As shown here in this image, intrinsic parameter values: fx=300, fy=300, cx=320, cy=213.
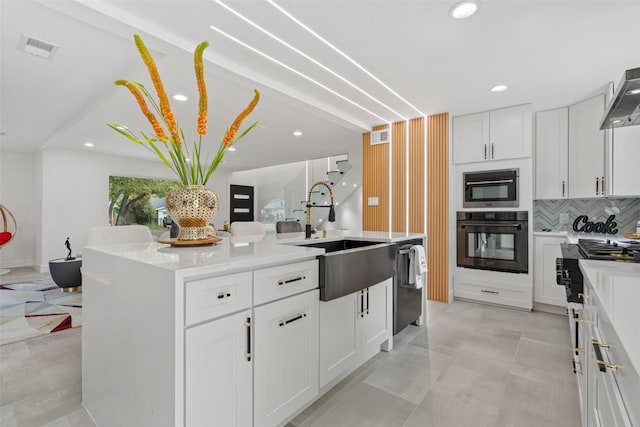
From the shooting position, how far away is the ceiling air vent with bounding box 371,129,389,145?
433 centimetres

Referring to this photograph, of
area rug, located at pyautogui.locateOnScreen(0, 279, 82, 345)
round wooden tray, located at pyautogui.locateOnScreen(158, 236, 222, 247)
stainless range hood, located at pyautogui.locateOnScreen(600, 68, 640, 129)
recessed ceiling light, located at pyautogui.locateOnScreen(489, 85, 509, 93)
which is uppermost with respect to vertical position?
recessed ceiling light, located at pyautogui.locateOnScreen(489, 85, 509, 93)

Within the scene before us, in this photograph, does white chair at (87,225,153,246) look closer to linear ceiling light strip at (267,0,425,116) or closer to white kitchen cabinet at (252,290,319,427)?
white kitchen cabinet at (252,290,319,427)

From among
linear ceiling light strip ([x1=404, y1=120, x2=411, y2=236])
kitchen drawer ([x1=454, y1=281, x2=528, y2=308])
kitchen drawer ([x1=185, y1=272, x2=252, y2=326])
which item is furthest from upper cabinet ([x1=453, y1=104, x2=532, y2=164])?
kitchen drawer ([x1=185, y1=272, x2=252, y2=326])

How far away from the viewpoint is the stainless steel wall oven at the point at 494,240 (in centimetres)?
344

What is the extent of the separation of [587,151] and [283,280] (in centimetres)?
373

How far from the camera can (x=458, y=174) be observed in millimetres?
3902

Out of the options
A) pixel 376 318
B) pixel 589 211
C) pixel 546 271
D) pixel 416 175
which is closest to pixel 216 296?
pixel 376 318

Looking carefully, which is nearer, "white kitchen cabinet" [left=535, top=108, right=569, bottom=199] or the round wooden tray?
the round wooden tray

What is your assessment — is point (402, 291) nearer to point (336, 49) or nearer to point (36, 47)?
point (336, 49)

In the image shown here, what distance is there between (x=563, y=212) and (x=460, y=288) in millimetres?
1554

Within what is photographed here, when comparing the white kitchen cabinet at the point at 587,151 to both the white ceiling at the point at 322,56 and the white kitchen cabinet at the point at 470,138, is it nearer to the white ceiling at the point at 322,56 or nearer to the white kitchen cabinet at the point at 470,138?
the white ceiling at the point at 322,56

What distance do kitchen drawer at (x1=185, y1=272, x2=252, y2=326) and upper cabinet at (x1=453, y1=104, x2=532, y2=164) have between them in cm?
349

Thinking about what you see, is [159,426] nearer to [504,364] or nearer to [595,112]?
[504,364]

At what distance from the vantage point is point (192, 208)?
1.54 metres
